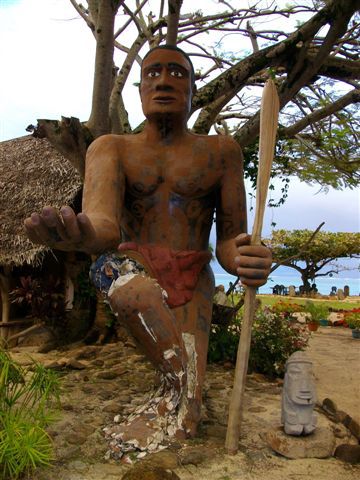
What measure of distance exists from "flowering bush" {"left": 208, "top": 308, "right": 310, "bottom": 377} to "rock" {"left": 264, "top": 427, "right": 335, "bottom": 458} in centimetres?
217

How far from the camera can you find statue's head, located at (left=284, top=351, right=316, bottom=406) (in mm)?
2535

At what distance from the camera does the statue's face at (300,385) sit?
2.53 meters

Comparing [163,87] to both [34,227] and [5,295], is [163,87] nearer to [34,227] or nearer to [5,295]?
[34,227]

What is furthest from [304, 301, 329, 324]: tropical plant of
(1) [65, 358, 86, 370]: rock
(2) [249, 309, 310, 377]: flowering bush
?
(1) [65, 358, 86, 370]: rock

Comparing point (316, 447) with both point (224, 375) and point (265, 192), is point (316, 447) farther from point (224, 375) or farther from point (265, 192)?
point (224, 375)

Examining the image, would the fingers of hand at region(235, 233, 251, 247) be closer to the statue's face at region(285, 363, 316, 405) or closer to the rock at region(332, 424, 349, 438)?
the statue's face at region(285, 363, 316, 405)

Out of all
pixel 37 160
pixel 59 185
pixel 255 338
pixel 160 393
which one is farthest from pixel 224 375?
pixel 37 160

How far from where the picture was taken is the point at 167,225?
2695 mm

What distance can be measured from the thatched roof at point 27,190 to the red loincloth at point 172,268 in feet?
11.4

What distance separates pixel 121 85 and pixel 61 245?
11.4ft

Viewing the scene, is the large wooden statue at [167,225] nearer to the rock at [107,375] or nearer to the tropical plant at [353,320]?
the rock at [107,375]

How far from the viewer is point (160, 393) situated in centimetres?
260

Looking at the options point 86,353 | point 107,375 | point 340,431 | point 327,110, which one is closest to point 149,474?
point 340,431

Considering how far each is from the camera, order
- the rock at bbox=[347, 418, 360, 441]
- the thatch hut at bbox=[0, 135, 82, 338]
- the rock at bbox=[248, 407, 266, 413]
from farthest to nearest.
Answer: the thatch hut at bbox=[0, 135, 82, 338]
the rock at bbox=[248, 407, 266, 413]
the rock at bbox=[347, 418, 360, 441]
